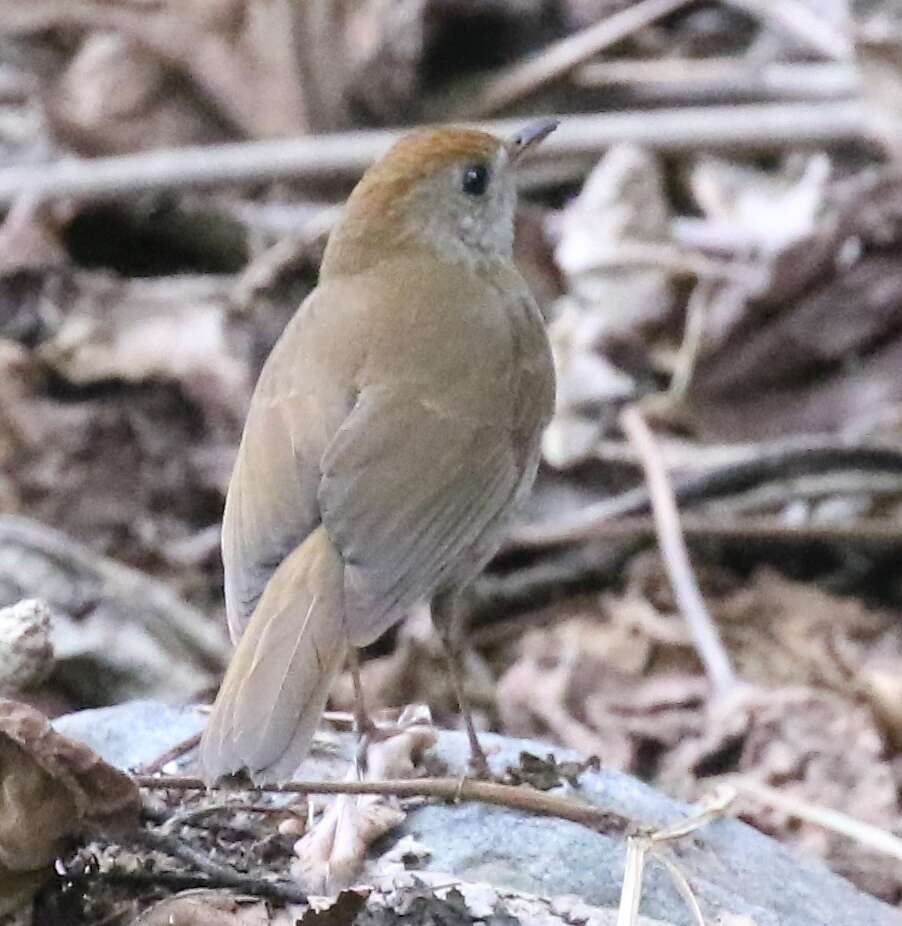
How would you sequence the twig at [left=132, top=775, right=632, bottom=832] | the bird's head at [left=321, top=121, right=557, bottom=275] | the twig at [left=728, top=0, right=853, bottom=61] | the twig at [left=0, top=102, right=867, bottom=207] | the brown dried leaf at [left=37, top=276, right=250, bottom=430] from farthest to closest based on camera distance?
the twig at [left=728, top=0, right=853, bottom=61] → the twig at [left=0, top=102, right=867, bottom=207] → the brown dried leaf at [left=37, top=276, right=250, bottom=430] → the bird's head at [left=321, top=121, right=557, bottom=275] → the twig at [left=132, top=775, right=632, bottom=832]

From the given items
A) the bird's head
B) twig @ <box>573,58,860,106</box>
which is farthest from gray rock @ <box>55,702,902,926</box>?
twig @ <box>573,58,860,106</box>

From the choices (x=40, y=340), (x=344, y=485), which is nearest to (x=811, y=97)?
(x=40, y=340)

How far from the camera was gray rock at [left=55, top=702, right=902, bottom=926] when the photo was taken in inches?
108

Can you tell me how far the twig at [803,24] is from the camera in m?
6.73

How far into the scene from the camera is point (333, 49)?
6.79 metres

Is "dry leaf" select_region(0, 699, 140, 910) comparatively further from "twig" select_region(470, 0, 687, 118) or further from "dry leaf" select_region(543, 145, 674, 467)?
"twig" select_region(470, 0, 687, 118)

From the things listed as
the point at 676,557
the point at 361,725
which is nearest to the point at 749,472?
the point at 676,557

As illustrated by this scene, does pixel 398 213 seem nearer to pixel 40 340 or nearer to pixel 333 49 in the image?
pixel 40 340

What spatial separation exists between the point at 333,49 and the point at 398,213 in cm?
311

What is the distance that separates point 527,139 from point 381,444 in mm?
1200

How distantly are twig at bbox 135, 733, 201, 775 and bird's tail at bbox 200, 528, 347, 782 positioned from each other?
0.32 meters

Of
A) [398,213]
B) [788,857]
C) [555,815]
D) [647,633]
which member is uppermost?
[398,213]

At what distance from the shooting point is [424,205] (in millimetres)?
3875

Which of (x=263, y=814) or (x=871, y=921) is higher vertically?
(x=263, y=814)
